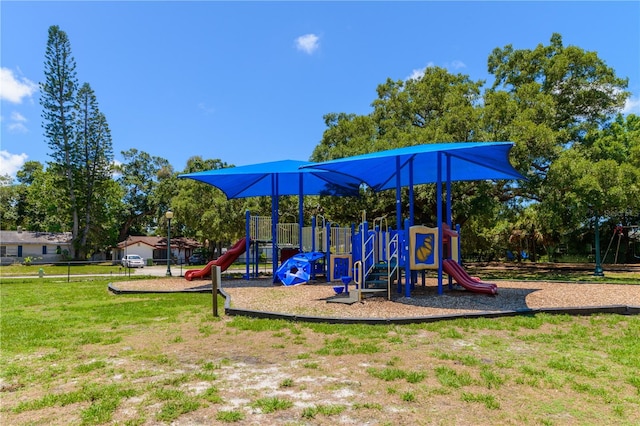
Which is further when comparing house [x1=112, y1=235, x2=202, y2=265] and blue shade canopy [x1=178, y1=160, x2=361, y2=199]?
house [x1=112, y1=235, x2=202, y2=265]

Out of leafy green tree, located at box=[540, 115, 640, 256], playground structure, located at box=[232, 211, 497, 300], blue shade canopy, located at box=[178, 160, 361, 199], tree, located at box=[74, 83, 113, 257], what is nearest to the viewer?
playground structure, located at box=[232, 211, 497, 300]

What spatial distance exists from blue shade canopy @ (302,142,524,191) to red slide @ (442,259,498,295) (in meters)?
2.23

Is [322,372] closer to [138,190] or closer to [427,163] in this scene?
[427,163]

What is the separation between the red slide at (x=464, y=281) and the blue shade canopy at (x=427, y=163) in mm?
2230

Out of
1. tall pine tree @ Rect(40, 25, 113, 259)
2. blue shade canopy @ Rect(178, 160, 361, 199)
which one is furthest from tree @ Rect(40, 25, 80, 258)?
blue shade canopy @ Rect(178, 160, 361, 199)

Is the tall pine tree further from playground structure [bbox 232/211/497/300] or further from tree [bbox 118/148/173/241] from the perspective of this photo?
playground structure [bbox 232/211/497/300]

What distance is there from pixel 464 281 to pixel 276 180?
8.22m

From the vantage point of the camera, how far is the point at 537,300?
360 inches

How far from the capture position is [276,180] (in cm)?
1595

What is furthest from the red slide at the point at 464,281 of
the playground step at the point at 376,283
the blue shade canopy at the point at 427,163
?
the blue shade canopy at the point at 427,163

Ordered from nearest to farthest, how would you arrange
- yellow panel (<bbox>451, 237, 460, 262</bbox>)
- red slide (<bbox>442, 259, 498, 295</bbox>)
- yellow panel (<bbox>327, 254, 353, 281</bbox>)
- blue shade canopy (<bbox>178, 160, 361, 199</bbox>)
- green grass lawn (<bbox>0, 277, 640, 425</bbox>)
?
green grass lawn (<bbox>0, 277, 640, 425</bbox>), red slide (<bbox>442, 259, 498, 295</bbox>), yellow panel (<bbox>451, 237, 460, 262</bbox>), yellow panel (<bbox>327, 254, 353, 281</bbox>), blue shade canopy (<bbox>178, 160, 361, 199</bbox>)

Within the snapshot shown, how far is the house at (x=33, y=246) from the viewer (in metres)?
47.6

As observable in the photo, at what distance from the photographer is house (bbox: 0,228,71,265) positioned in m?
47.6

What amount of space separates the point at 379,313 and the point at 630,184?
556 inches
